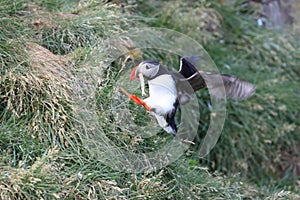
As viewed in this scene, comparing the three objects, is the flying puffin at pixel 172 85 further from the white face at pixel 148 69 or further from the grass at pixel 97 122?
the grass at pixel 97 122

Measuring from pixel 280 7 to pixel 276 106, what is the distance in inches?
47.9

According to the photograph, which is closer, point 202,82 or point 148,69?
point 148,69

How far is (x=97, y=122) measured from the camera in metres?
2.19

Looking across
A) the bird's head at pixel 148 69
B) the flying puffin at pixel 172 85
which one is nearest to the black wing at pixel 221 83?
the flying puffin at pixel 172 85

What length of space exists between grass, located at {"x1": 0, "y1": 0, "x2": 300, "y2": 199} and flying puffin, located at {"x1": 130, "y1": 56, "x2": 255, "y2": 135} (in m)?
0.20

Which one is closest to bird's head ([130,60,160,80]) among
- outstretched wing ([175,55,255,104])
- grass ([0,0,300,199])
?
outstretched wing ([175,55,255,104])

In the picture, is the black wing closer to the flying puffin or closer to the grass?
the flying puffin

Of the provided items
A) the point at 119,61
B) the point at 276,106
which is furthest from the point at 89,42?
the point at 276,106

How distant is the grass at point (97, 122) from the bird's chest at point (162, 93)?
24 centimetres

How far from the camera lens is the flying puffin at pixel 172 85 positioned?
2.00 meters

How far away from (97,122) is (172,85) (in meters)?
0.37

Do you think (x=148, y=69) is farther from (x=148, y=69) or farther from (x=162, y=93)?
(x=162, y=93)

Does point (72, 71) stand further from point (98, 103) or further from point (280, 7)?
point (280, 7)

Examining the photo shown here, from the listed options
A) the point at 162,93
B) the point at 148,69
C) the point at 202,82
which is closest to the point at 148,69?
the point at 148,69
